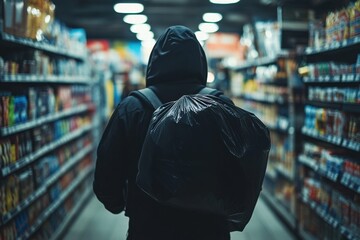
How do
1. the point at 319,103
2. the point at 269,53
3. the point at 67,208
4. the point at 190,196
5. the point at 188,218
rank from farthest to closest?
the point at 269,53
the point at 67,208
the point at 319,103
the point at 188,218
the point at 190,196

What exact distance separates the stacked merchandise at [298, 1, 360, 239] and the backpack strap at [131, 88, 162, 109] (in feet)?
5.91

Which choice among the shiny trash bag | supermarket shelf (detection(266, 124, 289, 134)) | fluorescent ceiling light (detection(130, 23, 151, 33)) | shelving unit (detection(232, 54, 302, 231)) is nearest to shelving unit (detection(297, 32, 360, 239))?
shelving unit (detection(232, 54, 302, 231))

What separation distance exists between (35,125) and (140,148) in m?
2.22

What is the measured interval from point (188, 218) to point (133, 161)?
17.0 inches

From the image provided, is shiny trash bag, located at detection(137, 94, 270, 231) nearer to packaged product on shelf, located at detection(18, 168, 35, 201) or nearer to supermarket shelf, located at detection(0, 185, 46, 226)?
supermarket shelf, located at detection(0, 185, 46, 226)

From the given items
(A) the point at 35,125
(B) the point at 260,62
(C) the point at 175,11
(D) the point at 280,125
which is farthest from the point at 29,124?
(C) the point at 175,11

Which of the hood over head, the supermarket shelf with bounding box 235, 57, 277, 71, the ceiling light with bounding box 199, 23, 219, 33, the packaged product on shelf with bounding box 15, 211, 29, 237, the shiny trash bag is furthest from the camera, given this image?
the ceiling light with bounding box 199, 23, 219, 33

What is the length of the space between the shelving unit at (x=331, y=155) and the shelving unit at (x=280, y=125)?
1.08 ft

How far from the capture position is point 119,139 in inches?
89.0

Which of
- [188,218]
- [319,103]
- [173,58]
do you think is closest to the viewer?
[188,218]

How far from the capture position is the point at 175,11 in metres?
9.61

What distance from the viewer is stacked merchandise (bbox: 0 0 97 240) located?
3496mm

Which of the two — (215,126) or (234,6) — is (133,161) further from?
(234,6)

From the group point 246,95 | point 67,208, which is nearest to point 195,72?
point 67,208
